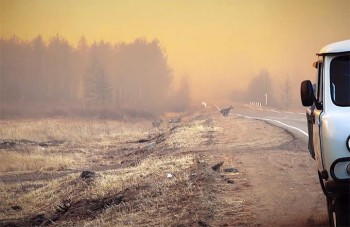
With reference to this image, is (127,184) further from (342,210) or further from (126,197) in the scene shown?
(342,210)

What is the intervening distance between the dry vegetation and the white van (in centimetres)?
310

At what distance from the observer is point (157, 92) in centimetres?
6188

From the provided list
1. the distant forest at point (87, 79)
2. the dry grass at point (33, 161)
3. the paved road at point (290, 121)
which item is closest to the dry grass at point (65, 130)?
the distant forest at point (87, 79)

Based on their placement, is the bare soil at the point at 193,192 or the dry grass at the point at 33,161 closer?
the bare soil at the point at 193,192

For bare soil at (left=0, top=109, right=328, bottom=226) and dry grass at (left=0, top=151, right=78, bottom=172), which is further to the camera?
dry grass at (left=0, top=151, right=78, bottom=172)

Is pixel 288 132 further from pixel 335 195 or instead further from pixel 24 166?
pixel 335 195

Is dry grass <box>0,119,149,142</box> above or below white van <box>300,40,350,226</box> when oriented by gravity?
below

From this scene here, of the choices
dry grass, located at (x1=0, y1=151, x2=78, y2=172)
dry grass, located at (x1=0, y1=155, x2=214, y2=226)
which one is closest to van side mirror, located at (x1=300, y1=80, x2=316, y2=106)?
dry grass, located at (x1=0, y1=155, x2=214, y2=226)

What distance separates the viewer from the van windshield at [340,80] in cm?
578

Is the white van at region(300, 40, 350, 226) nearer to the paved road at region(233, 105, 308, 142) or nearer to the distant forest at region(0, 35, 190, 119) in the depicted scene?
the paved road at region(233, 105, 308, 142)

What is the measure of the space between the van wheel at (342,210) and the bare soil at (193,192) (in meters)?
2.23

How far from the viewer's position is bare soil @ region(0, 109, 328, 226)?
9125 millimetres

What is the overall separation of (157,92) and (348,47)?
5626 cm

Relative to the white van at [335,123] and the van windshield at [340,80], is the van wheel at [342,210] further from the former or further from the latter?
the van windshield at [340,80]
